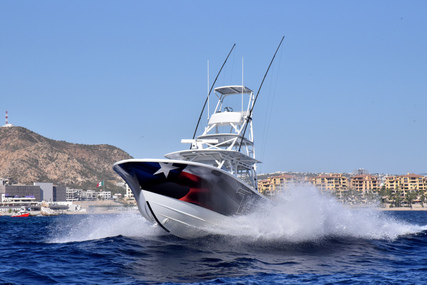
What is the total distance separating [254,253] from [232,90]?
10746mm

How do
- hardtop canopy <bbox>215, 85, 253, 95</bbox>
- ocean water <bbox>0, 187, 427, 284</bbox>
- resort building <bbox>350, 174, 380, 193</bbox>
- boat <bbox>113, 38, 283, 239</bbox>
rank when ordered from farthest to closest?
1. resort building <bbox>350, 174, 380, 193</bbox>
2. hardtop canopy <bbox>215, 85, 253, 95</bbox>
3. boat <bbox>113, 38, 283, 239</bbox>
4. ocean water <bbox>0, 187, 427, 284</bbox>

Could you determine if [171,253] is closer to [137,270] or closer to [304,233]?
[137,270]

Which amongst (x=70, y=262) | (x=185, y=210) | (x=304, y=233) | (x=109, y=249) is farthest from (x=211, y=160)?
(x=70, y=262)

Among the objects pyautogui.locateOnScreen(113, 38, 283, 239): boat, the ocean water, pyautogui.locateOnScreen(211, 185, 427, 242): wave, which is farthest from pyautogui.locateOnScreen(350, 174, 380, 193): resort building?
pyautogui.locateOnScreen(113, 38, 283, 239): boat

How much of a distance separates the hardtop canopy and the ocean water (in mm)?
5934

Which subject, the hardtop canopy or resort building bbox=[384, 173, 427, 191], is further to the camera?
resort building bbox=[384, 173, 427, 191]

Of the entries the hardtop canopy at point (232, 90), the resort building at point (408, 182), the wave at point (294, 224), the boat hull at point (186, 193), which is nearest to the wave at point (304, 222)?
the wave at point (294, 224)

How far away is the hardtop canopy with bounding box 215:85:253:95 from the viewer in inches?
955

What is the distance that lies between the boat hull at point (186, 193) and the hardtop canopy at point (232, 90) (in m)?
7.35

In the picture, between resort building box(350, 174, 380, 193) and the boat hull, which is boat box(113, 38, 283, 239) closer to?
the boat hull

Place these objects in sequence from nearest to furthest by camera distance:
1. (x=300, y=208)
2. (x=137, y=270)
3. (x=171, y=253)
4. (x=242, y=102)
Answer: (x=137, y=270), (x=171, y=253), (x=300, y=208), (x=242, y=102)

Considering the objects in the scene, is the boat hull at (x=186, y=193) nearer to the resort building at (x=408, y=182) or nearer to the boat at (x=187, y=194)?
the boat at (x=187, y=194)

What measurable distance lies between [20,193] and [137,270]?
615 feet

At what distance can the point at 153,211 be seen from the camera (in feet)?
58.3
